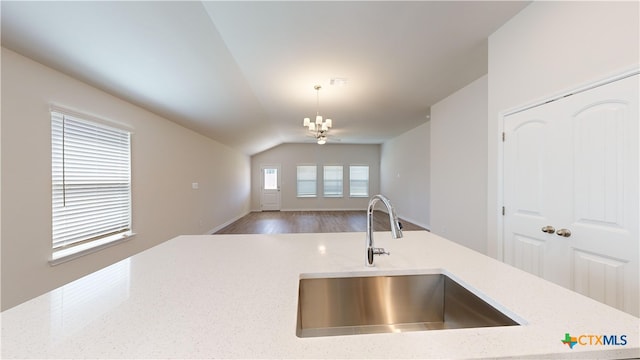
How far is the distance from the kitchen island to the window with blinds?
197 cm

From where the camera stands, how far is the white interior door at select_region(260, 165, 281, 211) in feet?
31.3

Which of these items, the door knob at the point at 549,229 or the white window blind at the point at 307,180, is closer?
the door knob at the point at 549,229

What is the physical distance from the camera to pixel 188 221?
4.80 meters

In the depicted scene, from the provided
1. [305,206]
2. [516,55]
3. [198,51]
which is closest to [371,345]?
[516,55]

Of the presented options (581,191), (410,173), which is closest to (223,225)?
(410,173)

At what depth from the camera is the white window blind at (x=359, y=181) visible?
976 centimetres

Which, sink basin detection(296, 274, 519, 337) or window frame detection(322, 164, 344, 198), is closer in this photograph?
sink basin detection(296, 274, 519, 337)

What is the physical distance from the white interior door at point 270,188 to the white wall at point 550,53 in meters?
7.81

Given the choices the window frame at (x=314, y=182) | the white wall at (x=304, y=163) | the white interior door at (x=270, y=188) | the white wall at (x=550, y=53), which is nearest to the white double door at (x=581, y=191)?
the white wall at (x=550, y=53)

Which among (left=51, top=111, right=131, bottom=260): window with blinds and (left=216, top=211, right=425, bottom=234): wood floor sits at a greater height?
(left=51, top=111, right=131, bottom=260): window with blinds

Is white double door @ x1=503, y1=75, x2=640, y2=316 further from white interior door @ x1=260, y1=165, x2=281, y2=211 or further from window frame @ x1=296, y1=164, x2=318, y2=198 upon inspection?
white interior door @ x1=260, y1=165, x2=281, y2=211

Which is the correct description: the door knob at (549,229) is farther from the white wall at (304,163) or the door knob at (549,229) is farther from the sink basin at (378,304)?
the white wall at (304,163)

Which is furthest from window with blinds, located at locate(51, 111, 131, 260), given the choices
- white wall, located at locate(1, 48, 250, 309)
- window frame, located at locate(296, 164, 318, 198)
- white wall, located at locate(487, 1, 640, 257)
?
window frame, located at locate(296, 164, 318, 198)

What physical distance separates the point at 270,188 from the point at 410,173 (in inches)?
204
